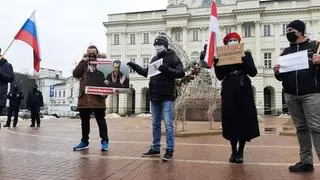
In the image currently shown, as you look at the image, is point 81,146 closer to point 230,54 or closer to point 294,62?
point 230,54

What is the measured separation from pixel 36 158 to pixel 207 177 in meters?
3.09

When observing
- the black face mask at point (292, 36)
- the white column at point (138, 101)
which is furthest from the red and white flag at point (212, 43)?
the white column at point (138, 101)

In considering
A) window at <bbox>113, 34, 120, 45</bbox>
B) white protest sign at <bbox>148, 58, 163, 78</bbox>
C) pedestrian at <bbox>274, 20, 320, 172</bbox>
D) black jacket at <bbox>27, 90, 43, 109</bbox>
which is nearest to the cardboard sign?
pedestrian at <bbox>274, 20, 320, 172</bbox>

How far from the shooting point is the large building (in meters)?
53.5

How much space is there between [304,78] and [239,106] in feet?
3.73

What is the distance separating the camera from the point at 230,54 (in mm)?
6090

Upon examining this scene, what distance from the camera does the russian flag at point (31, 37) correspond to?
8.24 meters

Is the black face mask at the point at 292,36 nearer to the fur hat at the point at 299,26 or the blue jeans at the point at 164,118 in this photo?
the fur hat at the point at 299,26

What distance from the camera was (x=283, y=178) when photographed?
4.83 metres

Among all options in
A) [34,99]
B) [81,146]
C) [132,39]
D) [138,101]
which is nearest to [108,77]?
[81,146]

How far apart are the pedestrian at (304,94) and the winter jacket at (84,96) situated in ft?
10.9

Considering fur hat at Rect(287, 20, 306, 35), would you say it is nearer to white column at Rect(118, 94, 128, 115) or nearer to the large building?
the large building

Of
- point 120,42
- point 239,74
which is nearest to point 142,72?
point 239,74

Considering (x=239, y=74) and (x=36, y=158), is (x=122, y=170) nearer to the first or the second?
(x=36, y=158)
